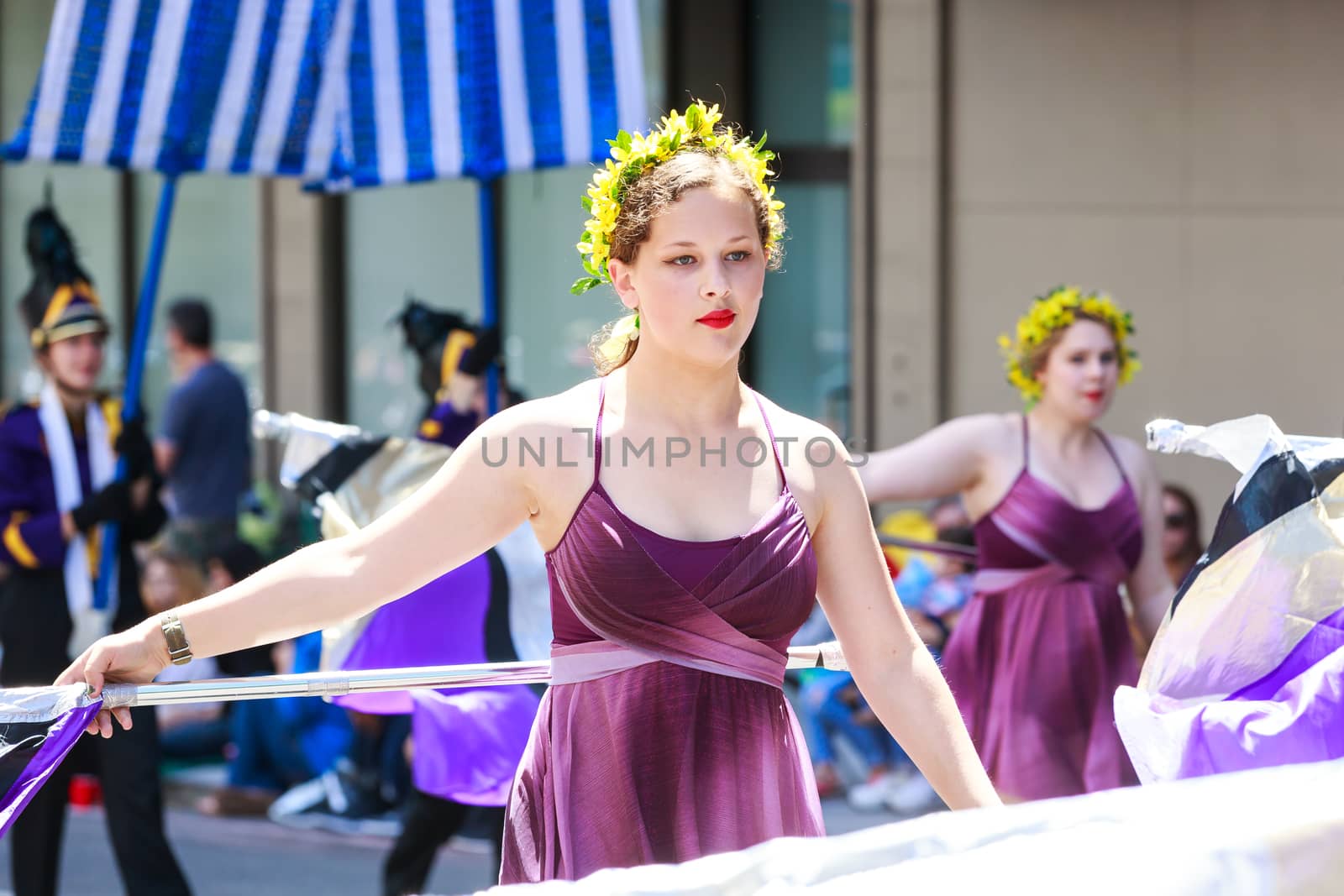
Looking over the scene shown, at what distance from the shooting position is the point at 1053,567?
5.22 meters

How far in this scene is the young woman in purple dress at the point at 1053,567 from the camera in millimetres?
5145

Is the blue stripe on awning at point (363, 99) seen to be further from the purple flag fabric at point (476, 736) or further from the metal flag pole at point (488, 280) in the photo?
the purple flag fabric at point (476, 736)

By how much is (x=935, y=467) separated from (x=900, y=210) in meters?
3.82

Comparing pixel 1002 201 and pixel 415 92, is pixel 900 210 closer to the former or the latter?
pixel 1002 201

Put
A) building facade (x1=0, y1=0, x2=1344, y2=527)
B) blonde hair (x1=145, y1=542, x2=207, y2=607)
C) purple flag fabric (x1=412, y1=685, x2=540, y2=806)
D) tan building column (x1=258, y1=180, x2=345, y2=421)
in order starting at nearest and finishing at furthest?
purple flag fabric (x1=412, y1=685, x2=540, y2=806)
blonde hair (x1=145, y1=542, x2=207, y2=607)
building facade (x1=0, y1=0, x2=1344, y2=527)
tan building column (x1=258, y1=180, x2=345, y2=421)

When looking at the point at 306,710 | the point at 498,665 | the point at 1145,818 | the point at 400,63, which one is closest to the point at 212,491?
the point at 306,710

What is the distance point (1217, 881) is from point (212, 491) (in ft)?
24.3

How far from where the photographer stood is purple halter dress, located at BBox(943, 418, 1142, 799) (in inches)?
201

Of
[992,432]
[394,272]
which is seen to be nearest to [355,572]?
[992,432]

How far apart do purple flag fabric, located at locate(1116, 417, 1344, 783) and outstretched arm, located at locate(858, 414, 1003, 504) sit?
2043mm

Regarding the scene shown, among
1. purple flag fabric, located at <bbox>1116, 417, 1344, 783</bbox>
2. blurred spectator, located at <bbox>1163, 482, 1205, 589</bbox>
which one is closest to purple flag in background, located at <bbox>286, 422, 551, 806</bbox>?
purple flag fabric, located at <bbox>1116, 417, 1344, 783</bbox>

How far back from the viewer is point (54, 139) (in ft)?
18.7

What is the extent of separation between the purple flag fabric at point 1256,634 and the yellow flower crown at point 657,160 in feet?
3.28

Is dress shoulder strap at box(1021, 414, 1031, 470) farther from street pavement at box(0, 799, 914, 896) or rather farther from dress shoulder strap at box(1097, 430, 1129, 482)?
street pavement at box(0, 799, 914, 896)
